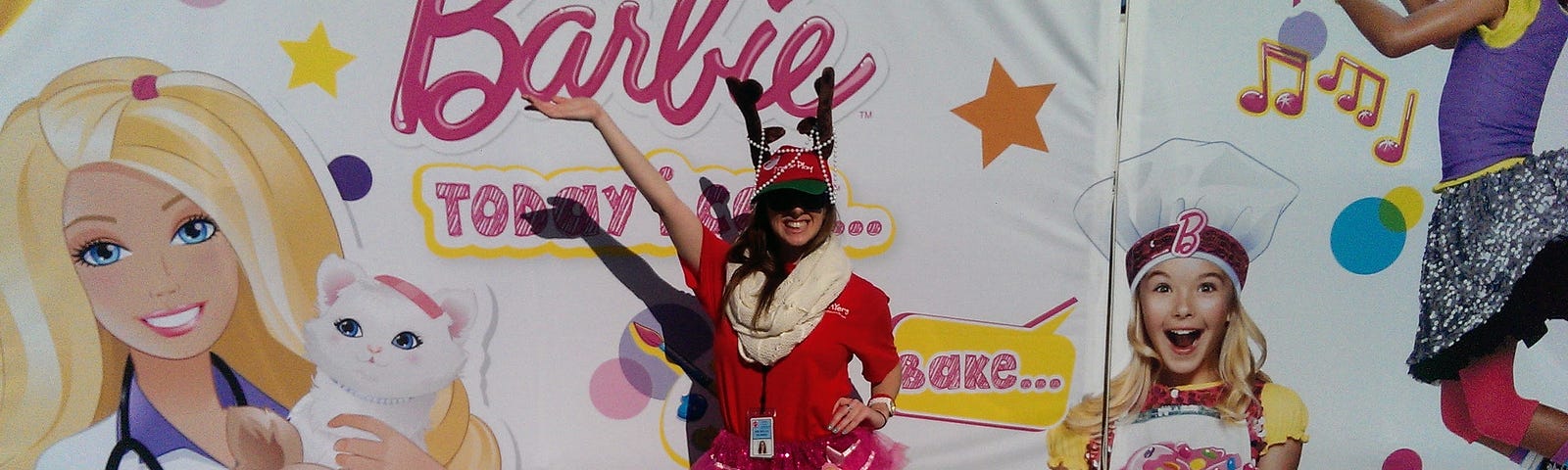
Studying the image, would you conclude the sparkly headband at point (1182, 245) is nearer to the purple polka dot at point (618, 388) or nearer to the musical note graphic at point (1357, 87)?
the musical note graphic at point (1357, 87)

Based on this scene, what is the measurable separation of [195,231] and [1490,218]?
384 cm

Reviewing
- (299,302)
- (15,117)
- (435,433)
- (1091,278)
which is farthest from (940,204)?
(15,117)

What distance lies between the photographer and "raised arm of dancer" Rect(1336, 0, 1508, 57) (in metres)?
3.95

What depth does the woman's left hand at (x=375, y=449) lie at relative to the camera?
12.4 feet

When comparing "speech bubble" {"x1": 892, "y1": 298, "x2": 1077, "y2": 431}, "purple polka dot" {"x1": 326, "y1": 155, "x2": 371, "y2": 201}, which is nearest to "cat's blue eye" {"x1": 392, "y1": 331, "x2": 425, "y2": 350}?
"purple polka dot" {"x1": 326, "y1": 155, "x2": 371, "y2": 201}

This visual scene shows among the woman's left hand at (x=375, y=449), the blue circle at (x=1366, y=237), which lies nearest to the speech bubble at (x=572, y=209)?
the woman's left hand at (x=375, y=449)

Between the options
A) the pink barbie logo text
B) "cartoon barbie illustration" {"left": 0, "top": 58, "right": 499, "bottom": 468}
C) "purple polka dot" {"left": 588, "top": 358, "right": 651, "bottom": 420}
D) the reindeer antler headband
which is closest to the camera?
the reindeer antler headband

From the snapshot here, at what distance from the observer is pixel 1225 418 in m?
3.99

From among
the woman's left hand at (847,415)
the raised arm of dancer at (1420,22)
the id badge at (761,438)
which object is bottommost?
the id badge at (761,438)

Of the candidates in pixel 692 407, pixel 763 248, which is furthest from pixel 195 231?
pixel 763 248

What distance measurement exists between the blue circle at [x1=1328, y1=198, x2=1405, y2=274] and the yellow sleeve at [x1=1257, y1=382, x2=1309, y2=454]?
43 centimetres

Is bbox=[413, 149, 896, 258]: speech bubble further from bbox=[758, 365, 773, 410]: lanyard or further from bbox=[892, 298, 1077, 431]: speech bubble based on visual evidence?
bbox=[758, 365, 773, 410]: lanyard

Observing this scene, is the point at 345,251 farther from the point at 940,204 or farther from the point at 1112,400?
the point at 1112,400

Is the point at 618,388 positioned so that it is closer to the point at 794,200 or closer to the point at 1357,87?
the point at 794,200
